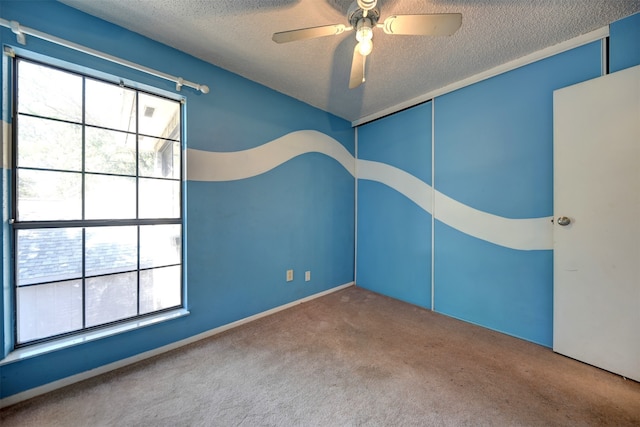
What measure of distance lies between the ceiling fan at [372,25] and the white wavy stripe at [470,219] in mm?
1612

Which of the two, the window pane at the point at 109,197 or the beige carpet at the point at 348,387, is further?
the window pane at the point at 109,197

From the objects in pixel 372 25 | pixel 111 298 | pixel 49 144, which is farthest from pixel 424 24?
pixel 111 298

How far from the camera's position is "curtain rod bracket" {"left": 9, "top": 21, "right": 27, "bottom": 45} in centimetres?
125

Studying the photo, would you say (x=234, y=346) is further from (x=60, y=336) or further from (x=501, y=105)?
(x=501, y=105)

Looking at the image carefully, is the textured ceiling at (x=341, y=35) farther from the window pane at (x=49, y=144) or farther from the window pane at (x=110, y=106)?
the window pane at (x=49, y=144)

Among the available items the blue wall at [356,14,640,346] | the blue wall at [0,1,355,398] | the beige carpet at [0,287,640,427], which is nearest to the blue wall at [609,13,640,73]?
the blue wall at [356,14,640,346]

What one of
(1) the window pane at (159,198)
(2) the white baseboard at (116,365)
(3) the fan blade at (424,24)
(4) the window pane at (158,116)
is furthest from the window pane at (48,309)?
(3) the fan blade at (424,24)

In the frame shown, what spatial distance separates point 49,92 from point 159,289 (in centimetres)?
153

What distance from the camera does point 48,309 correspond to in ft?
Result: 4.85

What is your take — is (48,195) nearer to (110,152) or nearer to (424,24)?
(110,152)

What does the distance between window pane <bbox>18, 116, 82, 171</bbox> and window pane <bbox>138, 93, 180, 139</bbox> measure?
1.28ft

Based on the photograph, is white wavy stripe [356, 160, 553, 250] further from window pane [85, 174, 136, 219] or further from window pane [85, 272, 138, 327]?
window pane [85, 272, 138, 327]

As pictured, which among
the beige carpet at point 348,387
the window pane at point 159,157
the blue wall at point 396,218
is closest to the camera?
the beige carpet at point 348,387

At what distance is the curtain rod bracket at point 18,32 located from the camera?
1.25m
